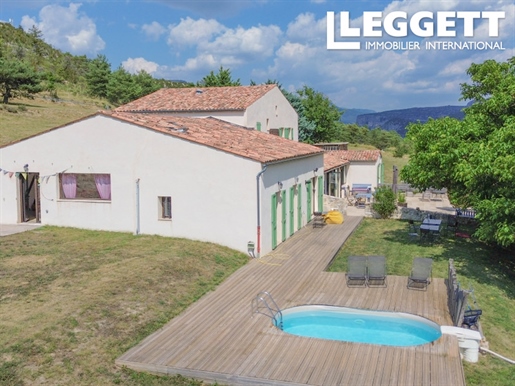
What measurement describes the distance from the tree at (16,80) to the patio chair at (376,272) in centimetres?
3995

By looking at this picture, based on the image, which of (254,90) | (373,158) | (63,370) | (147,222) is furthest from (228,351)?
(373,158)

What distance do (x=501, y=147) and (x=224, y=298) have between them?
9.08 m

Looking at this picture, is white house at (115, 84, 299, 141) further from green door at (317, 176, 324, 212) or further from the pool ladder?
the pool ladder

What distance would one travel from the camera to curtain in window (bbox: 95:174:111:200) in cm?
1919

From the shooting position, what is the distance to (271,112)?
3216 centimetres

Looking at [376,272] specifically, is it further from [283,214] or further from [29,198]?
[29,198]

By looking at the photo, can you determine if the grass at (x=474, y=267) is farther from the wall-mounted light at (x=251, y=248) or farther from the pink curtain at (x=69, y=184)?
the pink curtain at (x=69, y=184)

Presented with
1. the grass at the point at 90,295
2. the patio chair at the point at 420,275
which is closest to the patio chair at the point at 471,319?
the patio chair at the point at 420,275

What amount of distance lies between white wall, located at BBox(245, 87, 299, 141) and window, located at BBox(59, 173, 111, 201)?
11189 mm

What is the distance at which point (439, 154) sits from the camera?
54.5 ft

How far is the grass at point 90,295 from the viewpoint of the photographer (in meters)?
8.84

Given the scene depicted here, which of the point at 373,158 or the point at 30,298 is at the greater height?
the point at 373,158

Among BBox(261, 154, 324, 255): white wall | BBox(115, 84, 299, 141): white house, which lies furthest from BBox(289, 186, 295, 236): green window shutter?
BBox(115, 84, 299, 141): white house

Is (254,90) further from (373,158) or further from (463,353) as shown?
(463,353)
